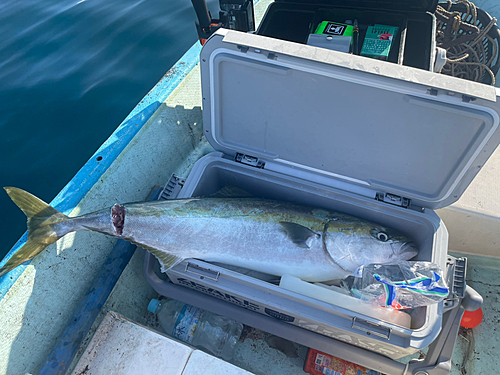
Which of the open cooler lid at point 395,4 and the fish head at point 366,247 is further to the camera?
the open cooler lid at point 395,4

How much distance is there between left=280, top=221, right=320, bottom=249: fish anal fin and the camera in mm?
1535

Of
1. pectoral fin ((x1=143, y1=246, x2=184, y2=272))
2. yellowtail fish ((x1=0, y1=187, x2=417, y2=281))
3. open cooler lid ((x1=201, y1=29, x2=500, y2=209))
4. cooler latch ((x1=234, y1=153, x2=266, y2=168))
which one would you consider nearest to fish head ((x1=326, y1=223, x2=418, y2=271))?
yellowtail fish ((x1=0, y1=187, x2=417, y2=281))

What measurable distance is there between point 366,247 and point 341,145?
59cm

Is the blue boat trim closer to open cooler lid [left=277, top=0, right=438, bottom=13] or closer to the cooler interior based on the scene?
the cooler interior

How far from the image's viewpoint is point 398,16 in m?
1.74

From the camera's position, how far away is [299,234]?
1541 mm

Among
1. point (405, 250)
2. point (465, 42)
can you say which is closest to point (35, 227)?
point (405, 250)

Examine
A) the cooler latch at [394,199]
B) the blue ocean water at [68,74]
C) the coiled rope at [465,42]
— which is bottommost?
the blue ocean water at [68,74]

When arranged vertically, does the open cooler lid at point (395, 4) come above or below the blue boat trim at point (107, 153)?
above

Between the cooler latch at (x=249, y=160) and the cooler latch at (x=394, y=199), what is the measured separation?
73 centimetres

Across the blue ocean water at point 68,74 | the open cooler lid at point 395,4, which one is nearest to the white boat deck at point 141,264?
the open cooler lid at point 395,4

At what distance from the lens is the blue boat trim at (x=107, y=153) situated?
1.46m

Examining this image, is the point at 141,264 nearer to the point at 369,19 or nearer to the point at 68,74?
the point at 369,19

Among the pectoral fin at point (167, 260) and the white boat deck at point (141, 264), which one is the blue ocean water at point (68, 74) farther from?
the pectoral fin at point (167, 260)
